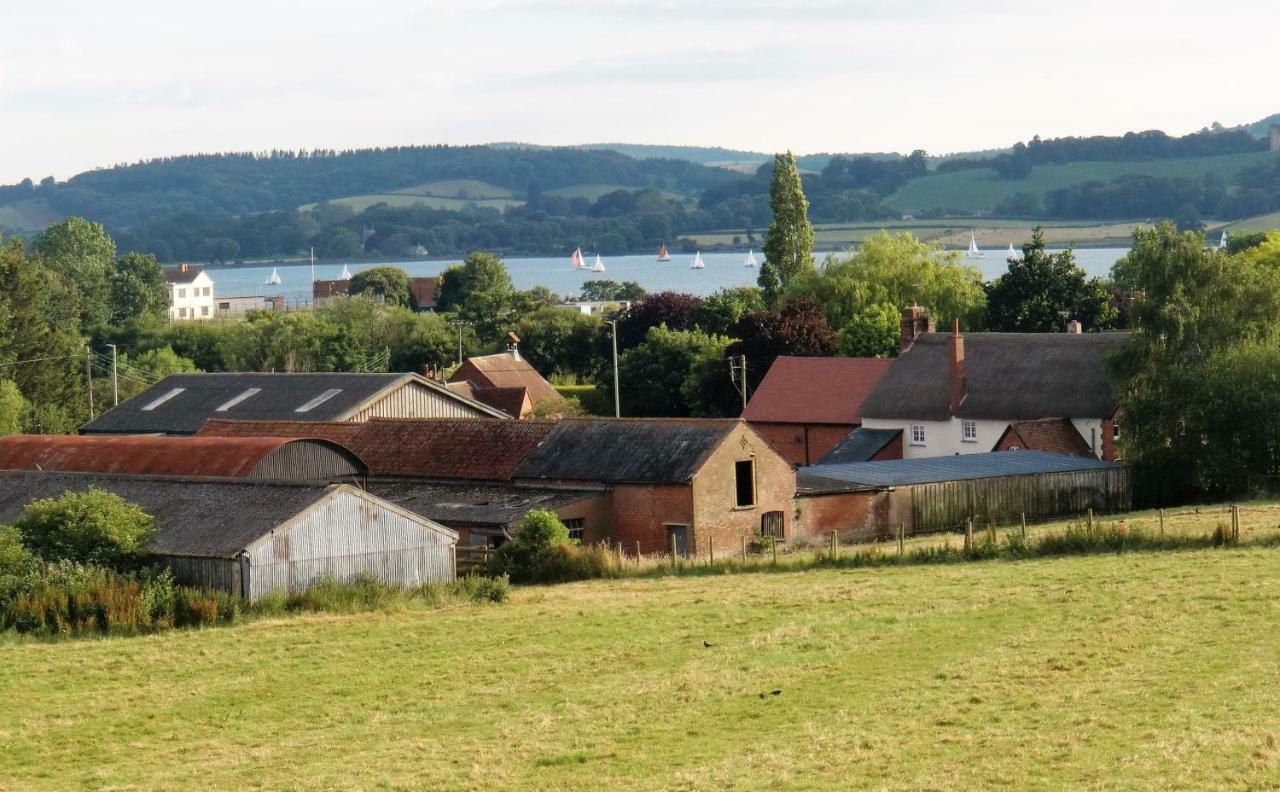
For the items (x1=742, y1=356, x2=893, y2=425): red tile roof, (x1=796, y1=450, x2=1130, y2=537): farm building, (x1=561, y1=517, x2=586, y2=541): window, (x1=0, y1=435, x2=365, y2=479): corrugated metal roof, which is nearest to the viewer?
(x1=561, y1=517, x2=586, y2=541): window

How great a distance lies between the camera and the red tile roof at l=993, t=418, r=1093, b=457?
58312mm

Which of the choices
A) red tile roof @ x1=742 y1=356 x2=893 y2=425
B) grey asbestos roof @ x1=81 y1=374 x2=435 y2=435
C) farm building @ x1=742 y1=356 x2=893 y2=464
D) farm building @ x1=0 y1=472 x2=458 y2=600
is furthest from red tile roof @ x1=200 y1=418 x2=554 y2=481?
red tile roof @ x1=742 y1=356 x2=893 y2=425

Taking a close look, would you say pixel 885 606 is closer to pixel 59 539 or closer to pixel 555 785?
pixel 555 785

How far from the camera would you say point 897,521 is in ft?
155

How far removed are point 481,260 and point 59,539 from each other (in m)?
107

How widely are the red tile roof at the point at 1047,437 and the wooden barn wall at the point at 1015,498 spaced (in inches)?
210

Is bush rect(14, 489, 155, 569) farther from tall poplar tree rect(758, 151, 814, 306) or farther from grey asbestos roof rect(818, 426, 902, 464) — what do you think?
tall poplar tree rect(758, 151, 814, 306)

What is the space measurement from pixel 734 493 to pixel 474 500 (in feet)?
22.5

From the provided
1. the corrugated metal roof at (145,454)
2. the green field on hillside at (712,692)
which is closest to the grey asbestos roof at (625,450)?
the corrugated metal roof at (145,454)

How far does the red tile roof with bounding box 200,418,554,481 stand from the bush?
14088 millimetres

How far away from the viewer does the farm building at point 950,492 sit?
4678 cm

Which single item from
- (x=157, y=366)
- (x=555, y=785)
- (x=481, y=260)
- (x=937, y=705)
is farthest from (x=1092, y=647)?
(x=481, y=260)

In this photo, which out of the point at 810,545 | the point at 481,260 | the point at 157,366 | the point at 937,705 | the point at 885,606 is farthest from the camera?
the point at 481,260

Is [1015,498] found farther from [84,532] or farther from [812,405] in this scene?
[84,532]
